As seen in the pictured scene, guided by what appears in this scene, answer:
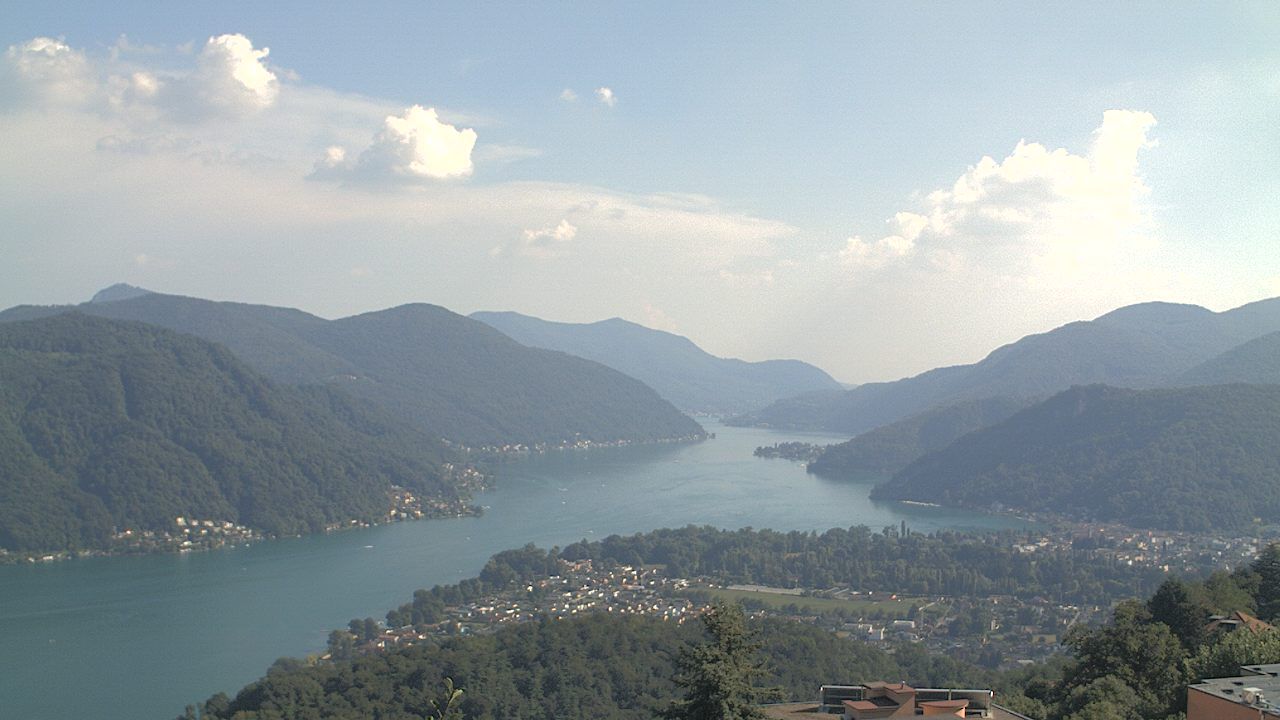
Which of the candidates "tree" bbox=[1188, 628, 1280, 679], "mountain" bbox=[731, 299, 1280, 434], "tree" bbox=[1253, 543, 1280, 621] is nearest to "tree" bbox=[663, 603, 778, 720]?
"tree" bbox=[1188, 628, 1280, 679]

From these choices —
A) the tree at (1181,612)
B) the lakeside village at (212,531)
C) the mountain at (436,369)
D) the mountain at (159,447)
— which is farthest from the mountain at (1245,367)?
the tree at (1181,612)

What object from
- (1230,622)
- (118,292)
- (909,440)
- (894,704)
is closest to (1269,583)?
(1230,622)

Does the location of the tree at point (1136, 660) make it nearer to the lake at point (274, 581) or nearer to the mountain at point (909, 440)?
the lake at point (274, 581)

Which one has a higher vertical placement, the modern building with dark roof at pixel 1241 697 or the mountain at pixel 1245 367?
the mountain at pixel 1245 367

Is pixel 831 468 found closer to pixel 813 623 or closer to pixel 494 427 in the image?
pixel 494 427

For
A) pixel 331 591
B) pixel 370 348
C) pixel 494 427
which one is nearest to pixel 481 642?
pixel 331 591

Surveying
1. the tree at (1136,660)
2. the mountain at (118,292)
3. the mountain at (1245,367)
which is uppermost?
the mountain at (118,292)

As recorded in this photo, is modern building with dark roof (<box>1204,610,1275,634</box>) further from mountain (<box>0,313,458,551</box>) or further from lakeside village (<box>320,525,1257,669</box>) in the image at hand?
mountain (<box>0,313,458,551</box>)
